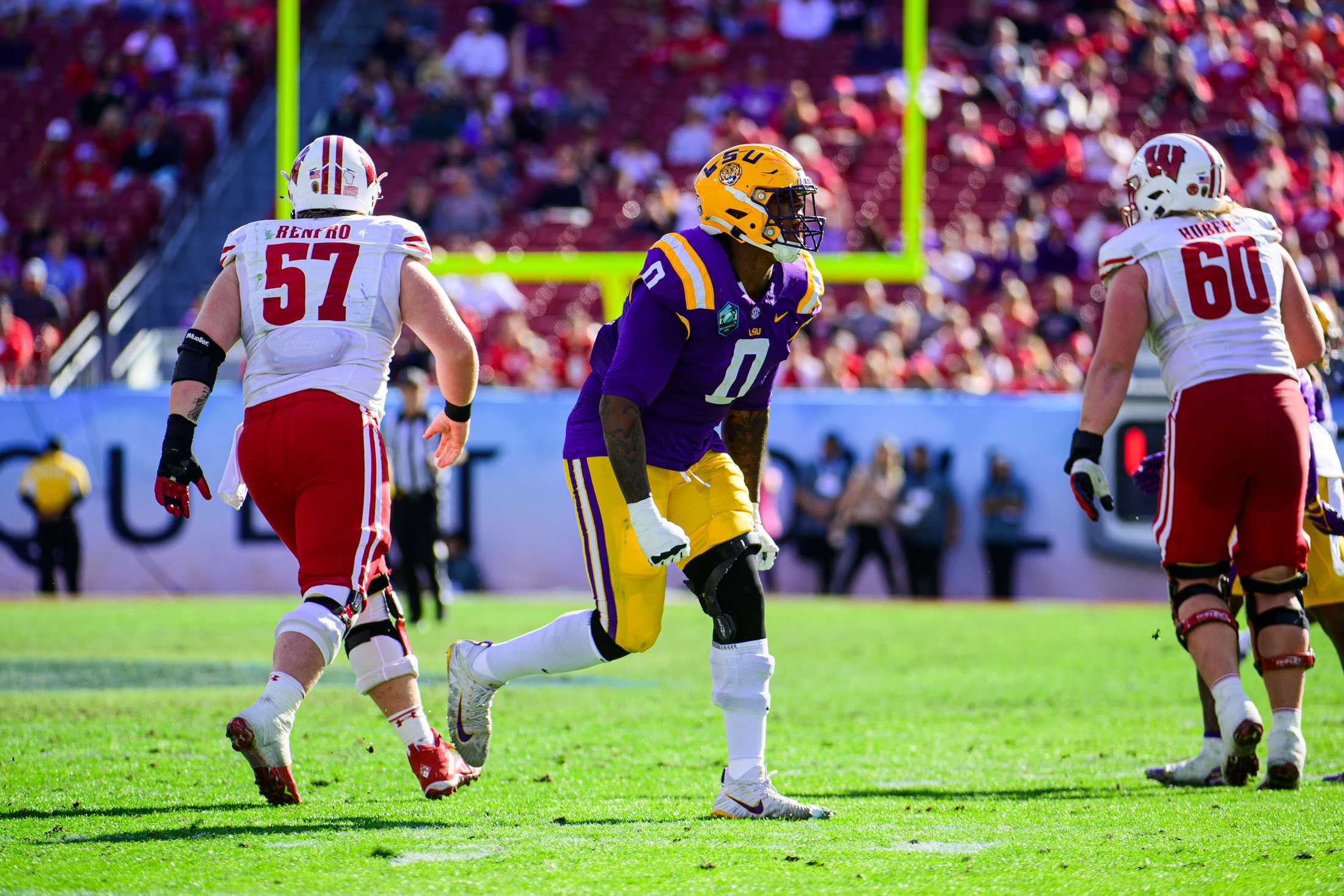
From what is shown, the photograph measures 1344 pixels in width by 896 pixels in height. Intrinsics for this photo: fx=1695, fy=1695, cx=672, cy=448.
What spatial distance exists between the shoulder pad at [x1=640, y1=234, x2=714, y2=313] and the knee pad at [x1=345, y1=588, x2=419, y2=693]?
1.16m

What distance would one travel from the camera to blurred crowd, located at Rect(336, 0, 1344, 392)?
45.9ft

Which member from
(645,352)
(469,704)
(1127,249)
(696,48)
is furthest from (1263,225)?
(696,48)

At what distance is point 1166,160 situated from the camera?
16.5 feet

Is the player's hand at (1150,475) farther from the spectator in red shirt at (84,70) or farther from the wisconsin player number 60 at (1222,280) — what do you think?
the spectator in red shirt at (84,70)

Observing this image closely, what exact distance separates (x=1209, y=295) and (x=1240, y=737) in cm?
126

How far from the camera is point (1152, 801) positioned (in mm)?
4703

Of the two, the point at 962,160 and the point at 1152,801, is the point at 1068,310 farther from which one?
the point at 1152,801

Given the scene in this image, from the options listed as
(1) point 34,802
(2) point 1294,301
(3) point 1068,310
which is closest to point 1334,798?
(2) point 1294,301

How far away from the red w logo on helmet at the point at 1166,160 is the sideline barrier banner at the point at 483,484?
8.40 m

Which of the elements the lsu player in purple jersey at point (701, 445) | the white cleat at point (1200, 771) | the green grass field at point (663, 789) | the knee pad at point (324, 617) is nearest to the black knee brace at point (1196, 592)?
the white cleat at point (1200, 771)

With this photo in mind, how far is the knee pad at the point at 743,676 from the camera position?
4.41m

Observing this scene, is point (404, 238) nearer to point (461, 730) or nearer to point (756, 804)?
point (461, 730)

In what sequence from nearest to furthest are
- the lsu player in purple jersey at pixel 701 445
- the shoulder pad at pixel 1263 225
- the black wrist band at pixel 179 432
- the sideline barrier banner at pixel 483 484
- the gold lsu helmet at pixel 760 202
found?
the lsu player in purple jersey at pixel 701 445
the gold lsu helmet at pixel 760 202
the black wrist band at pixel 179 432
the shoulder pad at pixel 1263 225
the sideline barrier banner at pixel 483 484

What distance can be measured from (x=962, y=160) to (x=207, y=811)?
12279 millimetres
